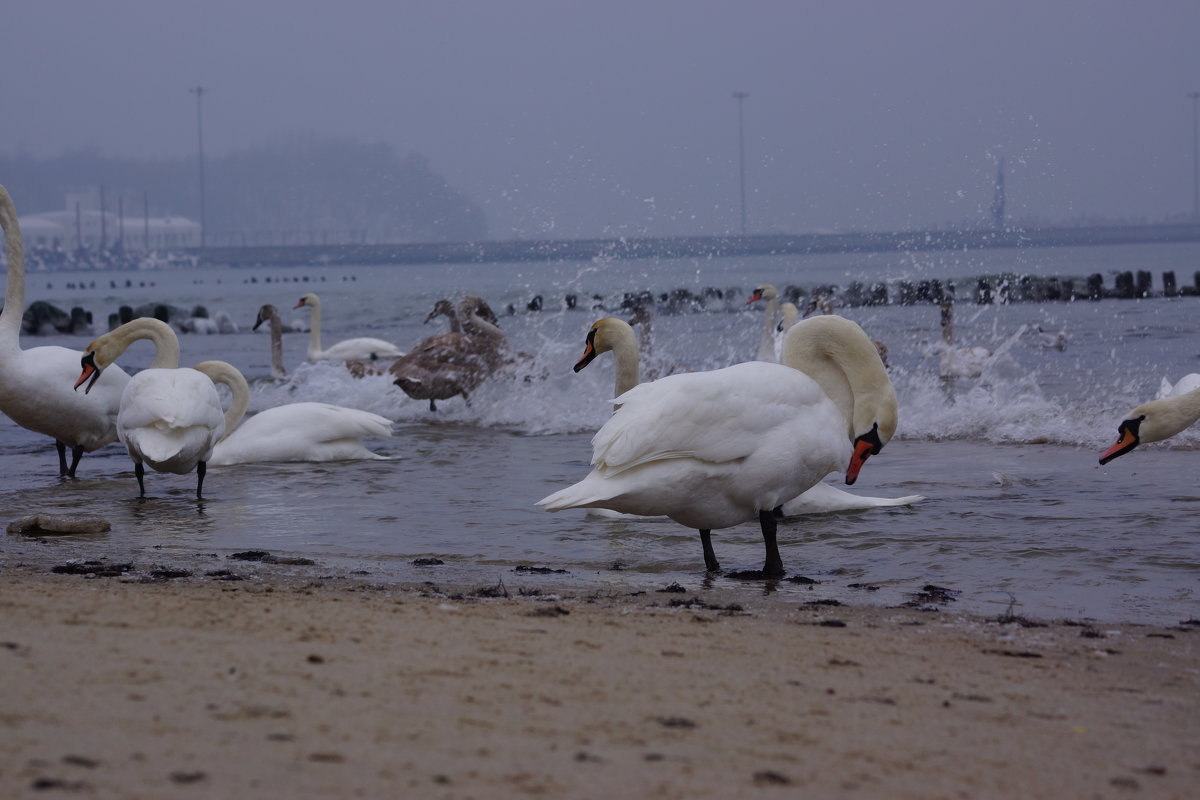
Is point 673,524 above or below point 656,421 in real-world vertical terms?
below

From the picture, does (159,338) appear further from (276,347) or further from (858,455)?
(276,347)

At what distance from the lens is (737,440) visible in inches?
214

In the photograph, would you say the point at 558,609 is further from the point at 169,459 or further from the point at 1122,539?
the point at 169,459

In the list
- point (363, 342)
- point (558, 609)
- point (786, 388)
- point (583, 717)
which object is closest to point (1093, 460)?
point (786, 388)

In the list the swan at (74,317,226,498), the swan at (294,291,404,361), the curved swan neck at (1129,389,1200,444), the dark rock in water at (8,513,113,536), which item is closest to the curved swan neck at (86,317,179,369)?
the swan at (74,317,226,498)

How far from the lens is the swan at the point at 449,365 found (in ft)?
45.7

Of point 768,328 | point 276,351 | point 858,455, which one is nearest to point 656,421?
point 858,455

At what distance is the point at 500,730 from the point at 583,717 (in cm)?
23

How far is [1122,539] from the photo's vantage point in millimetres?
6422

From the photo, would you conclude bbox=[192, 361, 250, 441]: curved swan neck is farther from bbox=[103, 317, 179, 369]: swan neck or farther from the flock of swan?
bbox=[103, 317, 179, 369]: swan neck

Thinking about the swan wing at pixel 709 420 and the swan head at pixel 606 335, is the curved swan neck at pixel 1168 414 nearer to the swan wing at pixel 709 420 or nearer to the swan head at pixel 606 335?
the swan wing at pixel 709 420

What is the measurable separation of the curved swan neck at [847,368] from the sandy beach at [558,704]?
1.49 metres

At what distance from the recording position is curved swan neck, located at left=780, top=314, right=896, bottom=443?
225 inches

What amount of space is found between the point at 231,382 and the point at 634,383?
13.5 feet
